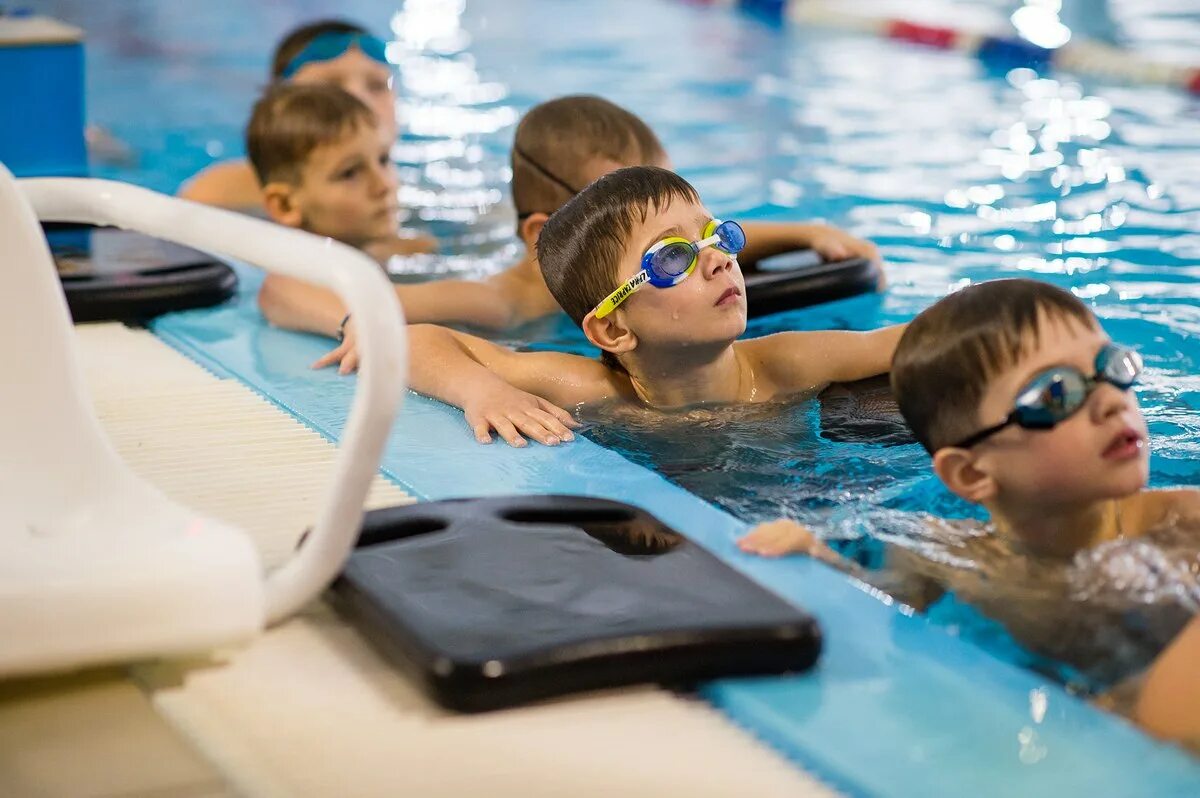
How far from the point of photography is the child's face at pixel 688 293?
3.10m

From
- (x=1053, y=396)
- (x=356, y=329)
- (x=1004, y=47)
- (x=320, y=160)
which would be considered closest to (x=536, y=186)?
(x=320, y=160)

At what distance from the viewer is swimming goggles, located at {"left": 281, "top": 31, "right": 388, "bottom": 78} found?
5.45 m

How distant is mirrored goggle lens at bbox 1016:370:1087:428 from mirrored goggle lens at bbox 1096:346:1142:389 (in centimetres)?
3

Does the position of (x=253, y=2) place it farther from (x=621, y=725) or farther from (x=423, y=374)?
Result: (x=621, y=725)

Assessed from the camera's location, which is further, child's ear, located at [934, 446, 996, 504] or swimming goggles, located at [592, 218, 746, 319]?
swimming goggles, located at [592, 218, 746, 319]

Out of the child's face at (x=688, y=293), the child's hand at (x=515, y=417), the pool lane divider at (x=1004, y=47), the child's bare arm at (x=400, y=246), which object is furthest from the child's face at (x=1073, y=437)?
the pool lane divider at (x=1004, y=47)

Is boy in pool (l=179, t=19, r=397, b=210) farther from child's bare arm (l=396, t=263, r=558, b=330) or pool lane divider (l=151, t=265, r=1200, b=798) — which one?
pool lane divider (l=151, t=265, r=1200, b=798)

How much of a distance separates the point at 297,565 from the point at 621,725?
47 centimetres

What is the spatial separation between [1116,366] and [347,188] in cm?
263

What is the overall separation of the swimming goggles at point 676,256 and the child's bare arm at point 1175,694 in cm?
130

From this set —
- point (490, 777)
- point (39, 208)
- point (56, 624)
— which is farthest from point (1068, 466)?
point (39, 208)

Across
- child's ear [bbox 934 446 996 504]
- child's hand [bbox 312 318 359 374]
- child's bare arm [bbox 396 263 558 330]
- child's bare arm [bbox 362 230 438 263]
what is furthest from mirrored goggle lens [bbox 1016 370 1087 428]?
child's bare arm [bbox 362 230 438 263]

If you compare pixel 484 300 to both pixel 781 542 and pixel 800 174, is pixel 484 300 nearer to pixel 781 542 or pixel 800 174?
pixel 781 542

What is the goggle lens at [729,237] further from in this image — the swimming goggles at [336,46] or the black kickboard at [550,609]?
the swimming goggles at [336,46]
